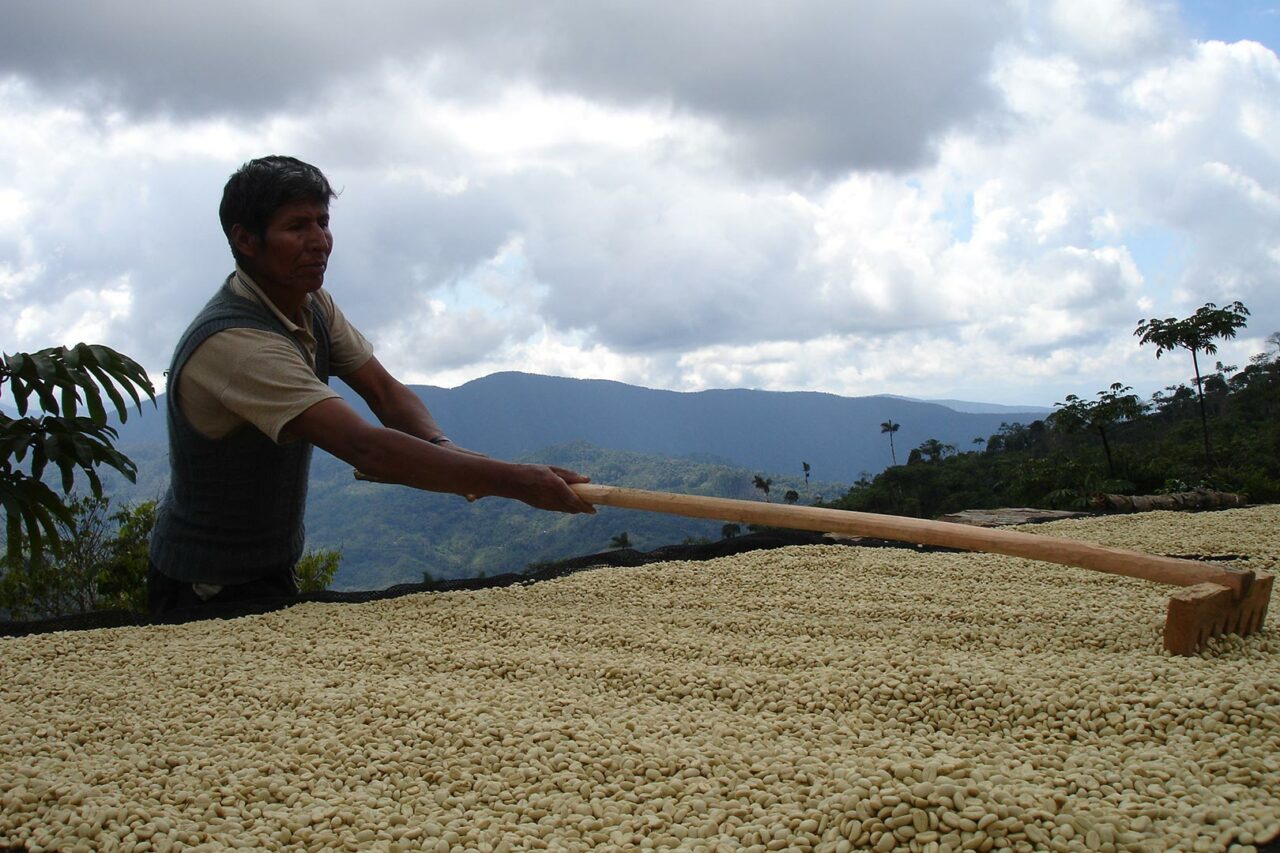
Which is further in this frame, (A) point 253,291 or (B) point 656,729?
(A) point 253,291

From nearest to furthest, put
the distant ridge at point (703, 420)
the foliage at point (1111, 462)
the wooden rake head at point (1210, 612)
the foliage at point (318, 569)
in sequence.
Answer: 1. the wooden rake head at point (1210, 612)
2. the foliage at point (318, 569)
3. the foliage at point (1111, 462)
4. the distant ridge at point (703, 420)

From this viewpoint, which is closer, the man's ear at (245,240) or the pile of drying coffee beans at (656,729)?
the pile of drying coffee beans at (656,729)

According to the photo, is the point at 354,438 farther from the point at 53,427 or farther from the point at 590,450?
the point at 590,450

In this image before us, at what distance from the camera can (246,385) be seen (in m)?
2.17

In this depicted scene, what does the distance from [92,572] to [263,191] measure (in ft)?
13.0

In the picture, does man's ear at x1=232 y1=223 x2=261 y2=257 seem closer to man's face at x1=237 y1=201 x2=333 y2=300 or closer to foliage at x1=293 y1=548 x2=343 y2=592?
man's face at x1=237 y1=201 x2=333 y2=300

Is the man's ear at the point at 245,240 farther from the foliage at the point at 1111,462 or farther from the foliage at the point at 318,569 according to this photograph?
the foliage at the point at 1111,462

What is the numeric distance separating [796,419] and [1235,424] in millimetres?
Answer: 82723

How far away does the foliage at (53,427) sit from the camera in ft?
9.44

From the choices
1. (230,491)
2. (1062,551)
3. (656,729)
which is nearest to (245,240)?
(230,491)

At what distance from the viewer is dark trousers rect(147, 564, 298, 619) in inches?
109

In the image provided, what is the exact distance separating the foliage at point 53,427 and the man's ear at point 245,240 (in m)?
0.75

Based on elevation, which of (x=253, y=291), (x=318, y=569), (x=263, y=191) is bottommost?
(x=318, y=569)

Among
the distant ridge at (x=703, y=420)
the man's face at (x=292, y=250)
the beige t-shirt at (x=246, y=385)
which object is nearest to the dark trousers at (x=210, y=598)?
the beige t-shirt at (x=246, y=385)
